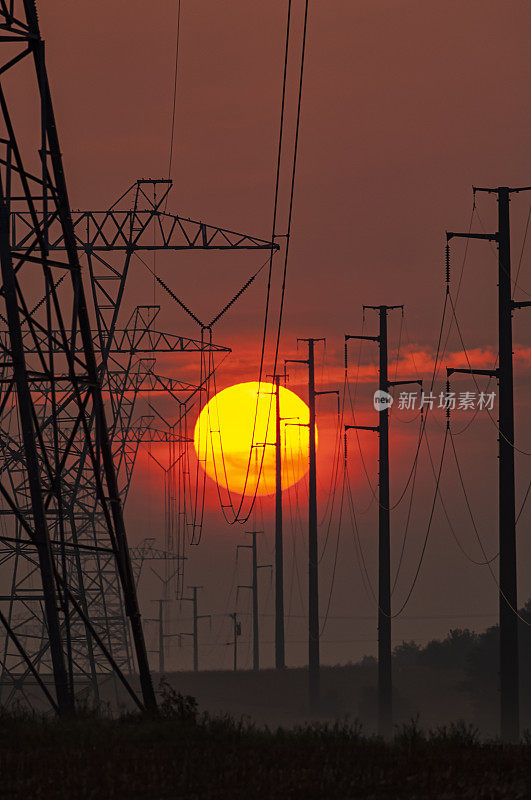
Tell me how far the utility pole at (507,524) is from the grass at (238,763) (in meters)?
12.8

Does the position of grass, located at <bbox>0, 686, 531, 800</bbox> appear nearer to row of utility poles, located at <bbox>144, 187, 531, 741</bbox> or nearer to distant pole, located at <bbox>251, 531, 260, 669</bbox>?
row of utility poles, located at <bbox>144, 187, 531, 741</bbox>

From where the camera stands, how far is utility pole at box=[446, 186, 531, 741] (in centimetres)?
3238

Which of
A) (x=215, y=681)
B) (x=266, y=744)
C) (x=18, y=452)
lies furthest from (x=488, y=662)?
(x=266, y=744)

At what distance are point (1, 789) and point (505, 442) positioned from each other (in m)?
19.3

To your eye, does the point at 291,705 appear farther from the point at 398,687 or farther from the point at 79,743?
the point at 79,743

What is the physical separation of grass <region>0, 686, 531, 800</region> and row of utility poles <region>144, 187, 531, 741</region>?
1310 centimetres

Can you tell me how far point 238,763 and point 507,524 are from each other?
1675 centimetres

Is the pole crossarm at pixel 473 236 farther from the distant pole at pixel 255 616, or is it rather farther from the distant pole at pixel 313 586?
the distant pole at pixel 255 616

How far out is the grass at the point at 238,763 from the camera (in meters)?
15.1

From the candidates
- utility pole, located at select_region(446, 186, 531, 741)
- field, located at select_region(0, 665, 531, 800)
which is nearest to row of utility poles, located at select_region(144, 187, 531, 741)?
utility pole, located at select_region(446, 186, 531, 741)

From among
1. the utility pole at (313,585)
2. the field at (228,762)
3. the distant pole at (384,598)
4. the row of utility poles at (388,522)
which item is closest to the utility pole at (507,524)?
the row of utility poles at (388,522)

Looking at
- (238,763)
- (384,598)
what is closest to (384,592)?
(384,598)

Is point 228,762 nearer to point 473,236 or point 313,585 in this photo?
point 473,236

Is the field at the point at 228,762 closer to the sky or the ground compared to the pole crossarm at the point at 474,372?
closer to the ground
